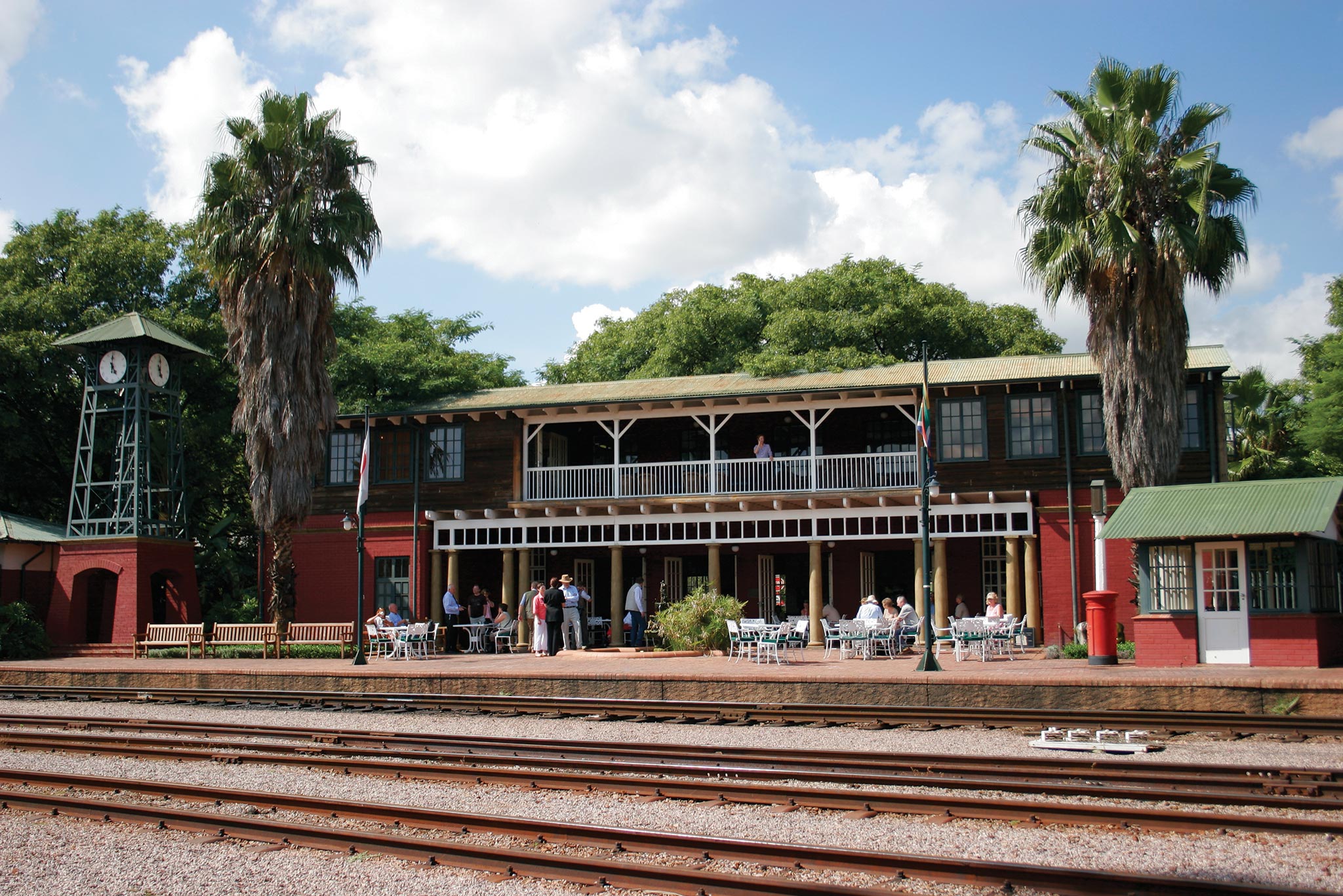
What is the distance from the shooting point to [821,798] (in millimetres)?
8398

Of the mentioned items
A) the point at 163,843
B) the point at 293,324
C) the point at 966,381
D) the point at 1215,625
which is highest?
the point at 293,324

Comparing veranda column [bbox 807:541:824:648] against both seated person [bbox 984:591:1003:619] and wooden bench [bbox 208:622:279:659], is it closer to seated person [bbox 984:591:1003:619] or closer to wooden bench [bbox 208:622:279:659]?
seated person [bbox 984:591:1003:619]

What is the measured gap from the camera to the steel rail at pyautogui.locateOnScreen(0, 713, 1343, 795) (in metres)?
8.73

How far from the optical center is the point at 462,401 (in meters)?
26.7

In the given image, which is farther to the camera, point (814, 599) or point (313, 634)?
point (814, 599)

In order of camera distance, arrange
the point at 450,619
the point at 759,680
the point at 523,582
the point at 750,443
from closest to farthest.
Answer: the point at 759,680, the point at 450,619, the point at 523,582, the point at 750,443

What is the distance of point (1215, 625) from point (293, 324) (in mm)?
18477

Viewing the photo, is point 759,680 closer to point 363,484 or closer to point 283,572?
point 363,484

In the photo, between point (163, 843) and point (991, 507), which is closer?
point (163, 843)

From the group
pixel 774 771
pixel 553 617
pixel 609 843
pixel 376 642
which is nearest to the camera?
pixel 609 843

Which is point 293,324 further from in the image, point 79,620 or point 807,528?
point 807,528

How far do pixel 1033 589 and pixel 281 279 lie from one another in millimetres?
16648

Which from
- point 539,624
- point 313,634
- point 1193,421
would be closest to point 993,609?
point 1193,421

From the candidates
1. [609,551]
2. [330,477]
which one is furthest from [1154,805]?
[330,477]
